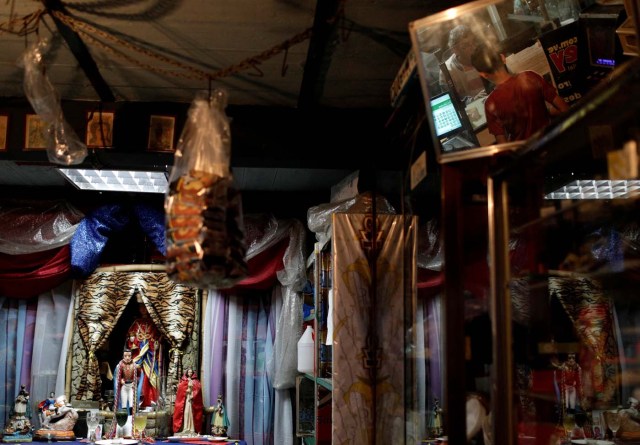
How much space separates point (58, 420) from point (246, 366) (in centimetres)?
175

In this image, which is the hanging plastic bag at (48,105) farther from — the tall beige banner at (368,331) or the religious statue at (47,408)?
the religious statue at (47,408)

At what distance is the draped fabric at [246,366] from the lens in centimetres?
641

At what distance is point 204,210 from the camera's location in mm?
2133

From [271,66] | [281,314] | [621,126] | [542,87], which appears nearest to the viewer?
[621,126]

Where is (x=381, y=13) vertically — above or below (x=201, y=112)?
above

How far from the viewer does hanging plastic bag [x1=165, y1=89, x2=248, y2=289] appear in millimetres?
2096

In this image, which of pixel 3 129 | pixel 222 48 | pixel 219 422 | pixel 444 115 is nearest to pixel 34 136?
pixel 3 129

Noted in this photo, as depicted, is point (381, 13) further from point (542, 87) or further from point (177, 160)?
point (177, 160)

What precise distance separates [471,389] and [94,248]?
4.90 meters

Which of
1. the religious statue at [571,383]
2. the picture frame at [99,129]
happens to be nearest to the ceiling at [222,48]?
the picture frame at [99,129]

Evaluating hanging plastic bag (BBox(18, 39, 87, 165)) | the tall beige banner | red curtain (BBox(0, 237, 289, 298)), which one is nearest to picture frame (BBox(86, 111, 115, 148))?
hanging plastic bag (BBox(18, 39, 87, 165))

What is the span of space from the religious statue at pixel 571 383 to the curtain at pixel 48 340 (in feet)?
15.5

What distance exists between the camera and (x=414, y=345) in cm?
298

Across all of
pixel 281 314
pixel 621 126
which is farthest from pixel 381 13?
pixel 281 314
